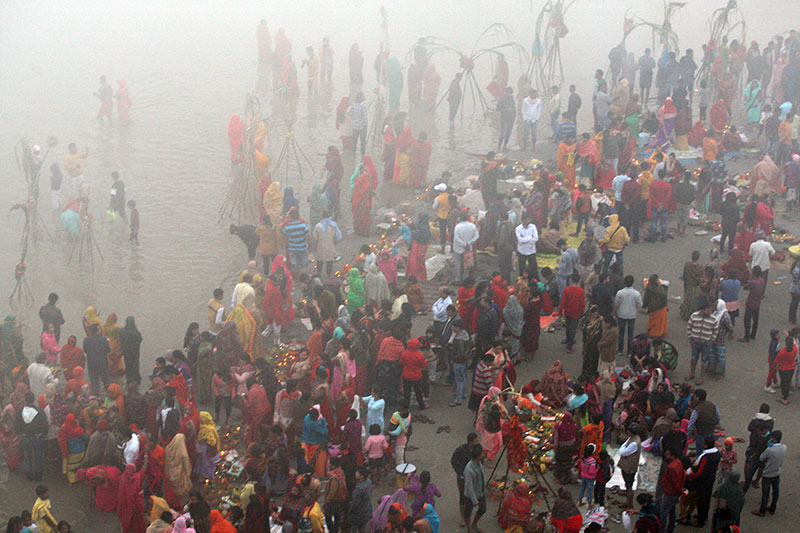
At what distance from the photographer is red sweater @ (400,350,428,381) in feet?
38.8

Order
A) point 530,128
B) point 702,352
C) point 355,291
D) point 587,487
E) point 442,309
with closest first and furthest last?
1. point 587,487
2. point 702,352
3. point 442,309
4. point 355,291
5. point 530,128

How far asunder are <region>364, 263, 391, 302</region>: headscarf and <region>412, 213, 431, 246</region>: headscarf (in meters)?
1.50

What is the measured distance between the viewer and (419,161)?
65.6 ft

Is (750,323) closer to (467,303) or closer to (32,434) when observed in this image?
(467,303)

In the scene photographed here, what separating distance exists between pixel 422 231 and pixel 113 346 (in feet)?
17.5

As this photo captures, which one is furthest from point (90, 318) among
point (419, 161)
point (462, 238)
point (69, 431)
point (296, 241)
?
point (419, 161)

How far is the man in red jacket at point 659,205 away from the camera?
53.0 feet

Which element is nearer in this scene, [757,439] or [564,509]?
[564,509]

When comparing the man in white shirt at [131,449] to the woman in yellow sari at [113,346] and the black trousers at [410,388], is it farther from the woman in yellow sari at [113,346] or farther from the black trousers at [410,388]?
the black trousers at [410,388]

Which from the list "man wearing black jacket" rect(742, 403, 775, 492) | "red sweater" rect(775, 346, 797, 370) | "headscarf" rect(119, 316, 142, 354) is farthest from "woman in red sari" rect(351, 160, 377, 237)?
"man wearing black jacket" rect(742, 403, 775, 492)

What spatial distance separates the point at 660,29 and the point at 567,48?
901 centimetres

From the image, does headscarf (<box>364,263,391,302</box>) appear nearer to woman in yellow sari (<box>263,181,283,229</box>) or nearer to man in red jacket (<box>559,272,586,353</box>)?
man in red jacket (<box>559,272,586,353</box>)

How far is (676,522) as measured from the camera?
32.3 feet

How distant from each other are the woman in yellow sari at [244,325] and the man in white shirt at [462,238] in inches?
149
